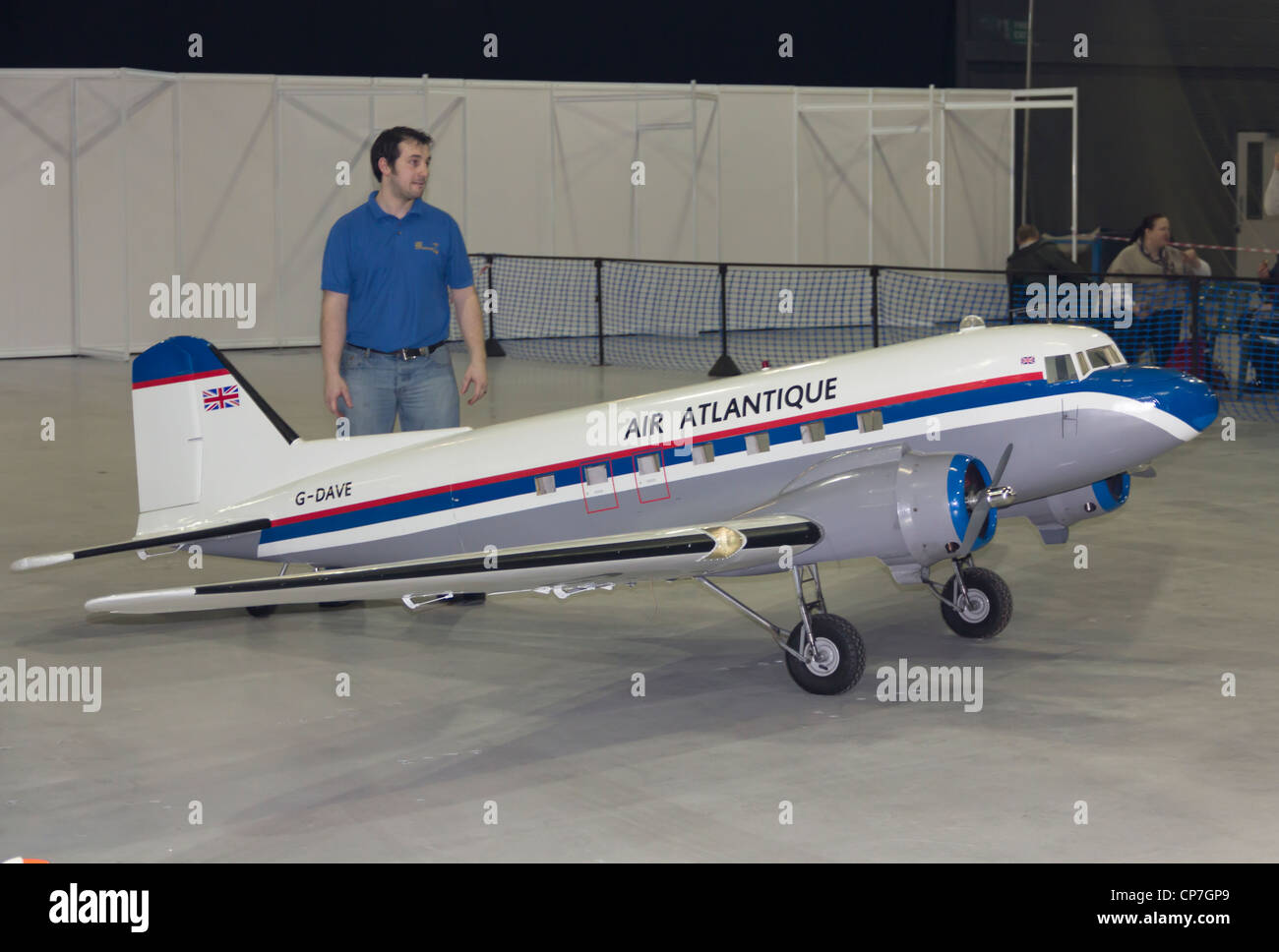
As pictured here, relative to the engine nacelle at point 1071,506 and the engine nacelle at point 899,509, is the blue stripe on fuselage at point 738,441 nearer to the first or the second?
the engine nacelle at point 899,509

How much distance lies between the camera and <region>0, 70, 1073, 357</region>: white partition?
2339cm

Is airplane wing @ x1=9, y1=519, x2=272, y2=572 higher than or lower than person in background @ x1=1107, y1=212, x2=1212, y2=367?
lower

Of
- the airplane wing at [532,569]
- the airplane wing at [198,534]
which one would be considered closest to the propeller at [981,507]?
the airplane wing at [532,569]

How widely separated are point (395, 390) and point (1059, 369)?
388 centimetres

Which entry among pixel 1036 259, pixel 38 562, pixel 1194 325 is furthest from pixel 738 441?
pixel 1036 259

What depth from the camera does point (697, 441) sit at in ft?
27.1

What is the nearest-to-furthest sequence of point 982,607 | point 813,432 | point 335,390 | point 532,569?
1. point 532,569
2. point 813,432
3. point 982,607
4. point 335,390

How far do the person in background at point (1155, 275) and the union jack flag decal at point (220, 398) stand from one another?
12.1 metres

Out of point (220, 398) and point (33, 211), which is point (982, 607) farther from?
point (33, 211)

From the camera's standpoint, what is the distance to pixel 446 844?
583cm

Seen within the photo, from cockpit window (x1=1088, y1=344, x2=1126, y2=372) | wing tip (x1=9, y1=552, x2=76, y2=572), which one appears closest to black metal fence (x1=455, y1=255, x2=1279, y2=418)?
cockpit window (x1=1088, y1=344, x2=1126, y2=372)

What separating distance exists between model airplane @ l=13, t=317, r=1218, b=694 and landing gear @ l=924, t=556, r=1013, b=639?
14 millimetres

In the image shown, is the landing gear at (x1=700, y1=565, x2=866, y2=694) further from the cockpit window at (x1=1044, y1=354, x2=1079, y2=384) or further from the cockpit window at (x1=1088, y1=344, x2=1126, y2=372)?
the cockpit window at (x1=1088, y1=344, x2=1126, y2=372)

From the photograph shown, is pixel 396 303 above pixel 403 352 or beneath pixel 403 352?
above
